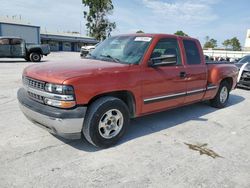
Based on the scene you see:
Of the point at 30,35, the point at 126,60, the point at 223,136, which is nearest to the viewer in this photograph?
the point at 126,60

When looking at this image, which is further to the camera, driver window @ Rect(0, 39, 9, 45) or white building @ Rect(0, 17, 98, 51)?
white building @ Rect(0, 17, 98, 51)

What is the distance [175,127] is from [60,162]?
2.47m

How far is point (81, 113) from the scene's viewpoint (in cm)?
343

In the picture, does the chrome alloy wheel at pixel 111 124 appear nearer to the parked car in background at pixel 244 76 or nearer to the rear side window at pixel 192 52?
the rear side window at pixel 192 52

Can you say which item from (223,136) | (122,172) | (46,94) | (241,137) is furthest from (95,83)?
(241,137)

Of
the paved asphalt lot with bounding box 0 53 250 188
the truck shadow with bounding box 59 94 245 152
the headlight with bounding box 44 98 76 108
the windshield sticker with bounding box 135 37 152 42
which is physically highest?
the windshield sticker with bounding box 135 37 152 42

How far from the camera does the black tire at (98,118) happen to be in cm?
356

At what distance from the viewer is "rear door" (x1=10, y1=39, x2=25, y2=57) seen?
1820cm

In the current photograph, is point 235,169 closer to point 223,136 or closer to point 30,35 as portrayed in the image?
point 223,136

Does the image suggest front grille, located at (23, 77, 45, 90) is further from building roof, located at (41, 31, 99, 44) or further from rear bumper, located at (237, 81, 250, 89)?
building roof, located at (41, 31, 99, 44)

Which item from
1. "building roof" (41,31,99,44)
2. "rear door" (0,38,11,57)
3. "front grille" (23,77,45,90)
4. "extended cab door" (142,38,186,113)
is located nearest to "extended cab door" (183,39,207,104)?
"extended cab door" (142,38,186,113)

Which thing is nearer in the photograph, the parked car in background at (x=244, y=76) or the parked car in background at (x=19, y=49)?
the parked car in background at (x=244, y=76)

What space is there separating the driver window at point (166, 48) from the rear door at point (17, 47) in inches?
639

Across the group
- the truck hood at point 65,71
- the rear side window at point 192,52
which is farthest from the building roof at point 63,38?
the truck hood at point 65,71
